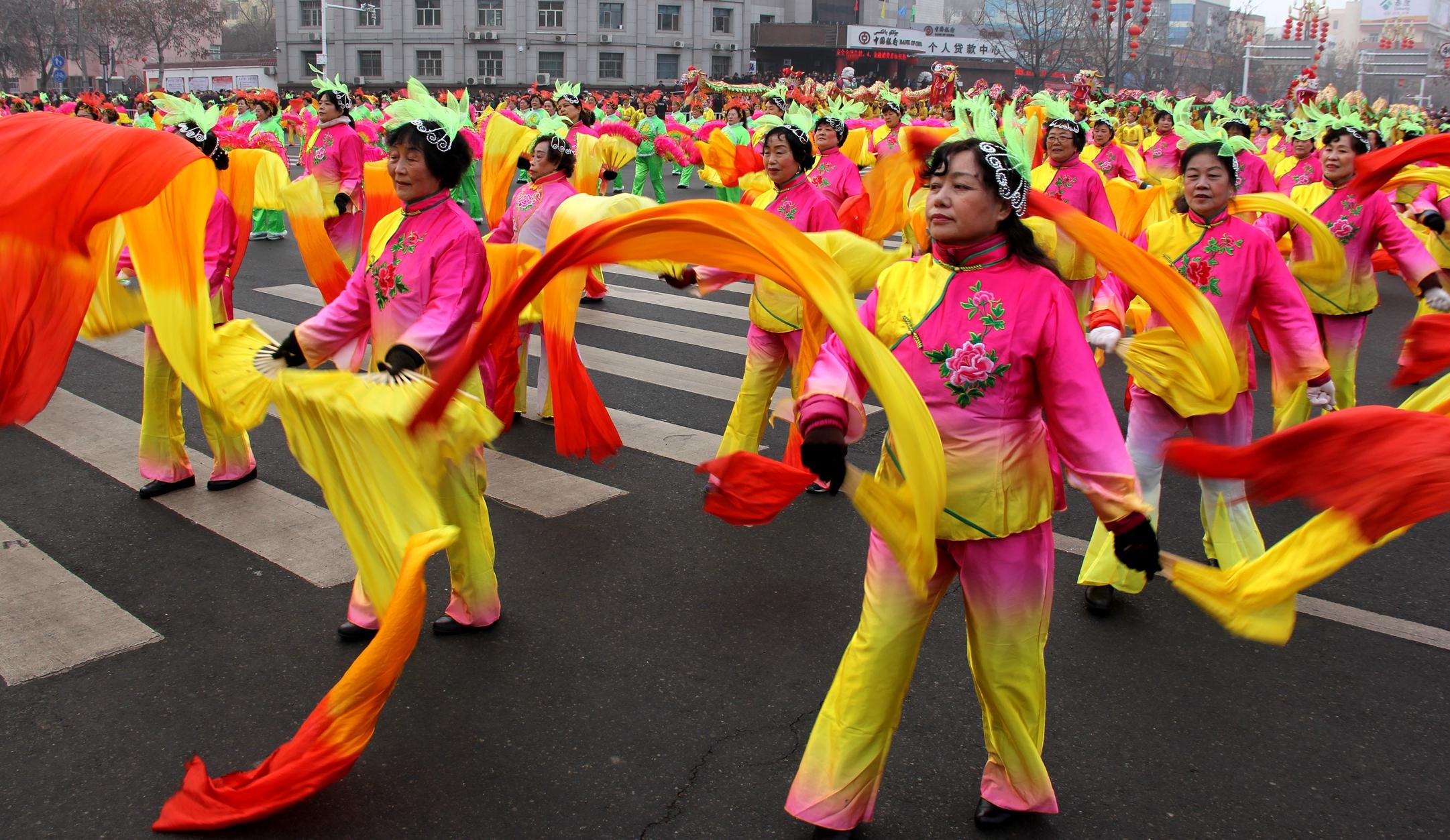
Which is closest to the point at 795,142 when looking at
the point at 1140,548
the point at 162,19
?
the point at 1140,548

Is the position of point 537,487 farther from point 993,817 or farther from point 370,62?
point 370,62

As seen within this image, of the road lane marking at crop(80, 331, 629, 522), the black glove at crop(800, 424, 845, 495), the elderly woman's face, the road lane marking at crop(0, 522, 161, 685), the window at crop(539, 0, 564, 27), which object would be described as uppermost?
the window at crop(539, 0, 564, 27)

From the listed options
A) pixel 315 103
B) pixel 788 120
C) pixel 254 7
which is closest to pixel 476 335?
pixel 788 120

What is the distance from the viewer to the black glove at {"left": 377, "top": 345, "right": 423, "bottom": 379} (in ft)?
11.5

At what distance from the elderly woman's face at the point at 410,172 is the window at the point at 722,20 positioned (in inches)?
2820

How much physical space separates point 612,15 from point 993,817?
71.1m

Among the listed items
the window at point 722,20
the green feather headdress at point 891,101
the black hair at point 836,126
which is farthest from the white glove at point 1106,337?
the window at point 722,20

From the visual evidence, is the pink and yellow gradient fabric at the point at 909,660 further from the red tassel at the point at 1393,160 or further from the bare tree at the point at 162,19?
the bare tree at the point at 162,19

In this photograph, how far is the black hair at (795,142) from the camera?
614 centimetres

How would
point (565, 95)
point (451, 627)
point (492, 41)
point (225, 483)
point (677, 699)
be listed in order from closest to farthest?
point (677, 699)
point (451, 627)
point (225, 483)
point (565, 95)
point (492, 41)

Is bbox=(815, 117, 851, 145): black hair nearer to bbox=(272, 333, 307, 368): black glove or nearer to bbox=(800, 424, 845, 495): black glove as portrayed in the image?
bbox=(272, 333, 307, 368): black glove

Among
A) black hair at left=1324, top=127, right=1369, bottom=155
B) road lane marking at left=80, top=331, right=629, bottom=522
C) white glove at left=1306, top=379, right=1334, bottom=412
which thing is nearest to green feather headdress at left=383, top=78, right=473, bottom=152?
road lane marking at left=80, top=331, right=629, bottom=522

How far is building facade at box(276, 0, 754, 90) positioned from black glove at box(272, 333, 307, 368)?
65362mm

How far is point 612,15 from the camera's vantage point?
68812 mm
